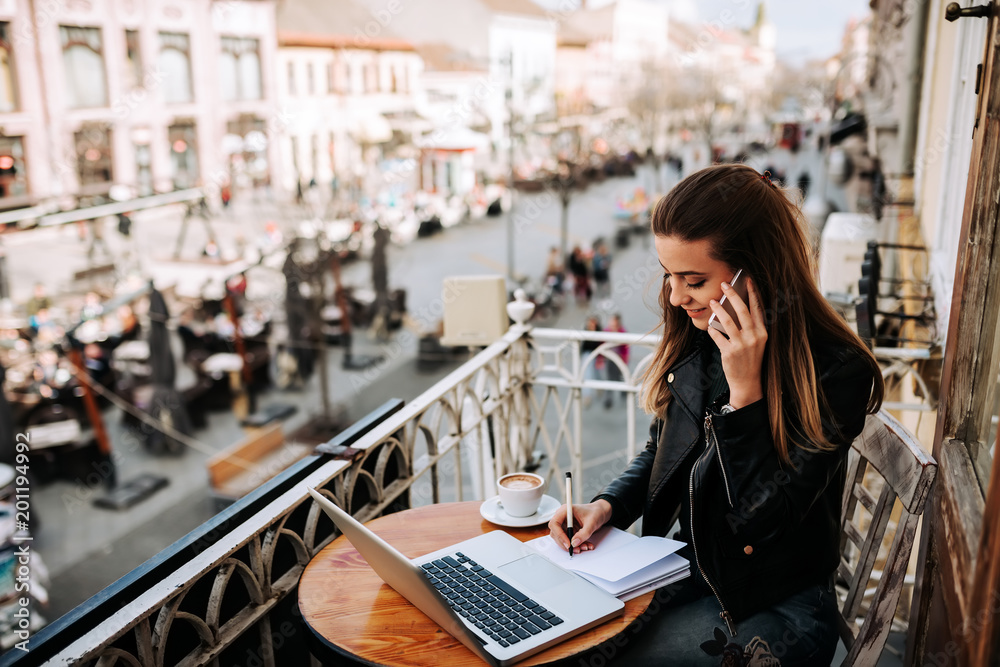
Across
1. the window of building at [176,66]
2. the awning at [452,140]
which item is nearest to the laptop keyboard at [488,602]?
the window of building at [176,66]

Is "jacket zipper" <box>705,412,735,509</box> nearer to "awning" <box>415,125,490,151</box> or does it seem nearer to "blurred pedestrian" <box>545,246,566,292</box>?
"blurred pedestrian" <box>545,246,566,292</box>

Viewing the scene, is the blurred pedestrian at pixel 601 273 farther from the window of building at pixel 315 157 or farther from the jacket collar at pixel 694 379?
the jacket collar at pixel 694 379

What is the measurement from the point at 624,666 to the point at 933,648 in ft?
2.49

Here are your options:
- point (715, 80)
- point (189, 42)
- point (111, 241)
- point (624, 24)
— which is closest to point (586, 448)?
point (111, 241)

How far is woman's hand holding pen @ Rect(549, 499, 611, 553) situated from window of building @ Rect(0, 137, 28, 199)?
23972 mm

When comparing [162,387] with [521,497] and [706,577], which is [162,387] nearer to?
[521,497]

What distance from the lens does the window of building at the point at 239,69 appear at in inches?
1194

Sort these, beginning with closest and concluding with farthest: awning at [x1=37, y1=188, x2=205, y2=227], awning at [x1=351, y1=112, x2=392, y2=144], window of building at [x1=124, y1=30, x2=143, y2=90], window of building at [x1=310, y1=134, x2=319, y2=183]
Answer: awning at [x1=37, y1=188, x2=205, y2=227], window of building at [x1=124, y1=30, x2=143, y2=90], window of building at [x1=310, y1=134, x2=319, y2=183], awning at [x1=351, y1=112, x2=392, y2=144]

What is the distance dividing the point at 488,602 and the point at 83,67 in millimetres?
27703

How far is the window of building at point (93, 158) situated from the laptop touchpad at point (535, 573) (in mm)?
25617

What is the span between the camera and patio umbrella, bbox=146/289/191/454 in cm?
1172

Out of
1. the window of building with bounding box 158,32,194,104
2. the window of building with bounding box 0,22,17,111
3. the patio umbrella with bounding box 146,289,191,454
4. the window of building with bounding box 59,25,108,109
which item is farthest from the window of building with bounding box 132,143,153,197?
the patio umbrella with bounding box 146,289,191,454

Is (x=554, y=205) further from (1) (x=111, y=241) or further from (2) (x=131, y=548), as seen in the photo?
(2) (x=131, y=548)

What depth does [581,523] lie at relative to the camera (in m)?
1.96
